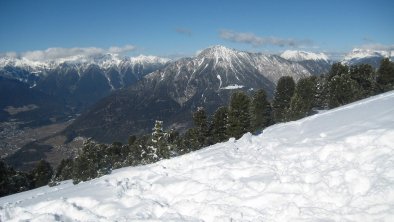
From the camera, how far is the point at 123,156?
114625 mm

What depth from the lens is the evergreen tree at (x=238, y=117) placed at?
65.6 metres

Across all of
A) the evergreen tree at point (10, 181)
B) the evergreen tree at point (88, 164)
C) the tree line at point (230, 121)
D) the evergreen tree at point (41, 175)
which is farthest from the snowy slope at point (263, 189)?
the evergreen tree at point (41, 175)

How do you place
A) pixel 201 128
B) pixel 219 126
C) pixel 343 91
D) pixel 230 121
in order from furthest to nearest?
pixel 343 91
pixel 201 128
pixel 219 126
pixel 230 121

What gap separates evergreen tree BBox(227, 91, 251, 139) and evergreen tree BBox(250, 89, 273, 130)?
11.6m

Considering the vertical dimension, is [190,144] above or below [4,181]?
above

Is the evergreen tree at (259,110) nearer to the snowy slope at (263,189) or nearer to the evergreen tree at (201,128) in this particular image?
the evergreen tree at (201,128)

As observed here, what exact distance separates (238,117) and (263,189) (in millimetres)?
45653

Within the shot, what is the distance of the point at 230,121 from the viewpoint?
67.6 metres

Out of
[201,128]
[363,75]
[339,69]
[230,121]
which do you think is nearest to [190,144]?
[201,128]

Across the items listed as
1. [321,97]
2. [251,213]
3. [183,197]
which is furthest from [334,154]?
[321,97]

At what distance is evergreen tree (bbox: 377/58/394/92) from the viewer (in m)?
93.3

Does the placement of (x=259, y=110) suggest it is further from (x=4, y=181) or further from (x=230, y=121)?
(x=4, y=181)

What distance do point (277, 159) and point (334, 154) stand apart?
4047mm

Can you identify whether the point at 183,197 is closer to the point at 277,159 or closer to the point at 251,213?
the point at 251,213
